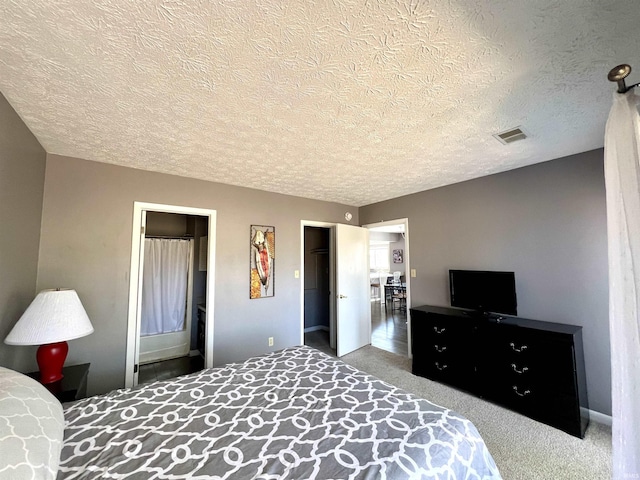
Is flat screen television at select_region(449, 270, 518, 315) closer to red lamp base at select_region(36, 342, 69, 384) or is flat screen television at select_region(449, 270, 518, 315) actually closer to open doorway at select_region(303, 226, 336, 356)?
open doorway at select_region(303, 226, 336, 356)

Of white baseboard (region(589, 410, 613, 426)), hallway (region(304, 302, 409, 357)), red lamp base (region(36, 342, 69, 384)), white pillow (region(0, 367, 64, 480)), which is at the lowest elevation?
hallway (region(304, 302, 409, 357))

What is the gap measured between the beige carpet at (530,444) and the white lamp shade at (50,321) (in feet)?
10.3

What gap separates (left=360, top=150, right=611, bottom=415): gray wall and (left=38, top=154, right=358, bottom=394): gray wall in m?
2.50

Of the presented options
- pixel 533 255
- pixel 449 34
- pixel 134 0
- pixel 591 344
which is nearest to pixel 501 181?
pixel 533 255

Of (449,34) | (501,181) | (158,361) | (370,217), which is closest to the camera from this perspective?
(449,34)

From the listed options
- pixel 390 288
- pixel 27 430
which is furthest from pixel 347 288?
pixel 390 288

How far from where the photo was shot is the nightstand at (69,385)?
1.75 metres

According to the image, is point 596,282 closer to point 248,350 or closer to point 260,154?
point 260,154

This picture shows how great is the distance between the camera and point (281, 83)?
1.46 meters

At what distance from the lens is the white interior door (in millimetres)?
4074

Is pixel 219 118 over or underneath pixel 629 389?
over

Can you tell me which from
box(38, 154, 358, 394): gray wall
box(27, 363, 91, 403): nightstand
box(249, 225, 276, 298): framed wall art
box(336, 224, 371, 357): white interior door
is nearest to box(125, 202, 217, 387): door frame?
box(38, 154, 358, 394): gray wall

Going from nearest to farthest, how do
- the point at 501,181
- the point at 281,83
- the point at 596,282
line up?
1. the point at 281,83
2. the point at 596,282
3. the point at 501,181

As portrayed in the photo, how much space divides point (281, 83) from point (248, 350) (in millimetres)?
3113
